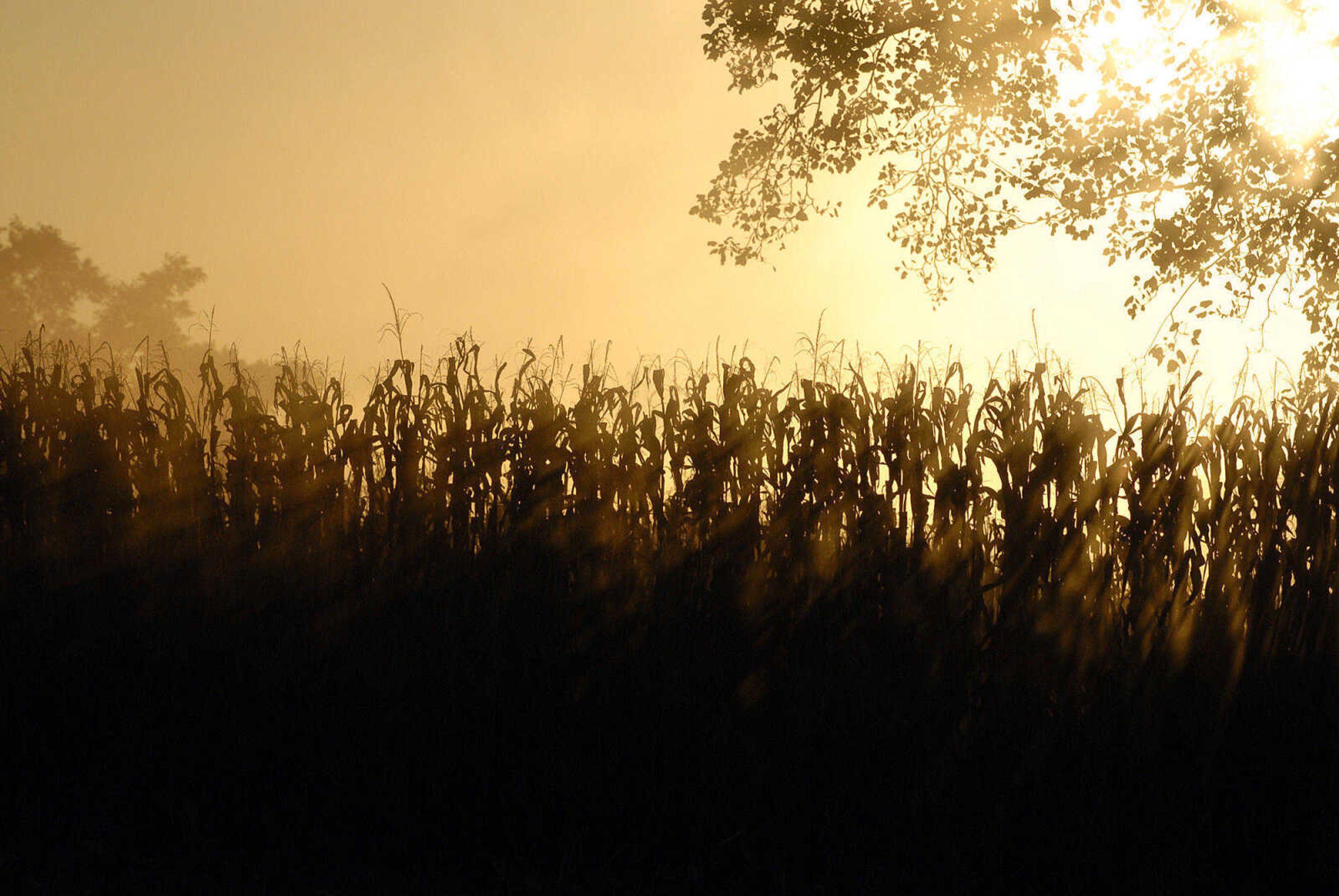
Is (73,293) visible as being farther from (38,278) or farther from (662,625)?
(662,625)

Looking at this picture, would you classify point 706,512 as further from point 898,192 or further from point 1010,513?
point 898,192

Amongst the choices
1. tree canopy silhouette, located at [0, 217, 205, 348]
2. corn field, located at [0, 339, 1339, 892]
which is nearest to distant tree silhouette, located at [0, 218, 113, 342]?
tree canopy silhouette, located at [0, 217, 205, 348]

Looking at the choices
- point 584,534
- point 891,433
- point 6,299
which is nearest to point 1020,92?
point 891,433

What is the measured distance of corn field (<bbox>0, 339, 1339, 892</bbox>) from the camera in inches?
178

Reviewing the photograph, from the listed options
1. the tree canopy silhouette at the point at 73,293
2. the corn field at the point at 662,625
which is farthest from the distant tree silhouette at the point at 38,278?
the corn field at the point at 662,625

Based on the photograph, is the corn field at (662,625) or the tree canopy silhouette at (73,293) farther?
the tree canopy silhouette at (73,293)

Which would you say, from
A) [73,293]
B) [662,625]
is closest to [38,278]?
[73,293]

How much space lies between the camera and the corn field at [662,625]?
14.8 ft

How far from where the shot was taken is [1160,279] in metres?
13.6

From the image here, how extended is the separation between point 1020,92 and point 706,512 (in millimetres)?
8752

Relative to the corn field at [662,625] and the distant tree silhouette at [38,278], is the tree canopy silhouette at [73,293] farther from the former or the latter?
the corn field at [662,625]

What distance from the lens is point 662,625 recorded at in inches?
243

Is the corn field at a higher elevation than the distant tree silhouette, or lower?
lower

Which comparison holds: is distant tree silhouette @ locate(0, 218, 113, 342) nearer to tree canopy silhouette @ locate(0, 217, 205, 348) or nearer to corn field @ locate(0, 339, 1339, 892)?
tree canopy silhouette @ locate(0, 217, 205, 348)
